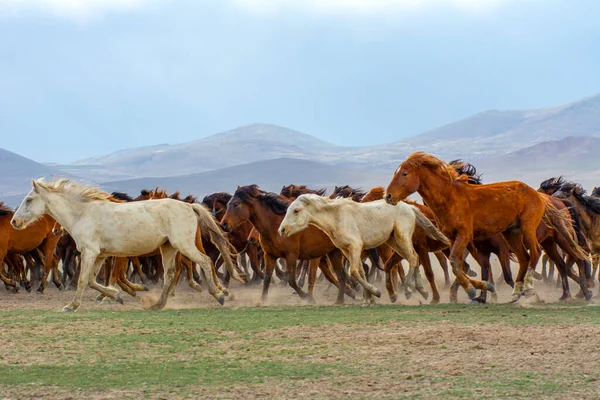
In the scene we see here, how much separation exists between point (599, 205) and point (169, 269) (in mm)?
7393

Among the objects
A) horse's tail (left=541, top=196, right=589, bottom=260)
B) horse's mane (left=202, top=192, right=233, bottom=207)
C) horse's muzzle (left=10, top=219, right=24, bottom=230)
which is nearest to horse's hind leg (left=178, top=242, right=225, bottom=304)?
horse's muzzle (left=10, top=219, right=24, bottom=230)

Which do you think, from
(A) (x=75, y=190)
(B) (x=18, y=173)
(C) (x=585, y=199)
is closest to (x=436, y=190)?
(C) (x=585, y=199)

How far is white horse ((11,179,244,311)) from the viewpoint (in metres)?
13.7

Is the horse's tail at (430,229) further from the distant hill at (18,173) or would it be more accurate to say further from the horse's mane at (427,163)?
the distant hill at (18,173)

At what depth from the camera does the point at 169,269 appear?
14.3 m

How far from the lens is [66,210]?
13930mm

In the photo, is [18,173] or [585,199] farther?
[18,173]

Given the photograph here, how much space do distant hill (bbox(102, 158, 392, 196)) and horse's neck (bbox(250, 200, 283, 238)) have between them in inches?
5397

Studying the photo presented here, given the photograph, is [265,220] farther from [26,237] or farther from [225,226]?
[26,237]

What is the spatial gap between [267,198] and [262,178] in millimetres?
150189

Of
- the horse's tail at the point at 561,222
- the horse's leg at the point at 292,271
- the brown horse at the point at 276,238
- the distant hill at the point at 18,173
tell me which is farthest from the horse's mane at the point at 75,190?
the distant hill at the point at 18,173

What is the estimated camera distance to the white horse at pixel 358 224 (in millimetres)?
14062

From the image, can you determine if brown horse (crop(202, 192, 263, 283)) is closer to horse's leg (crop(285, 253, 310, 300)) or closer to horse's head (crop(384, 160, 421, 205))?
horse's leg (crop(285, 253, 310, 300))

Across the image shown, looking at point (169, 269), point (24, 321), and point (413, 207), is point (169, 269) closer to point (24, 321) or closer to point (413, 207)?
point (24, 321)
